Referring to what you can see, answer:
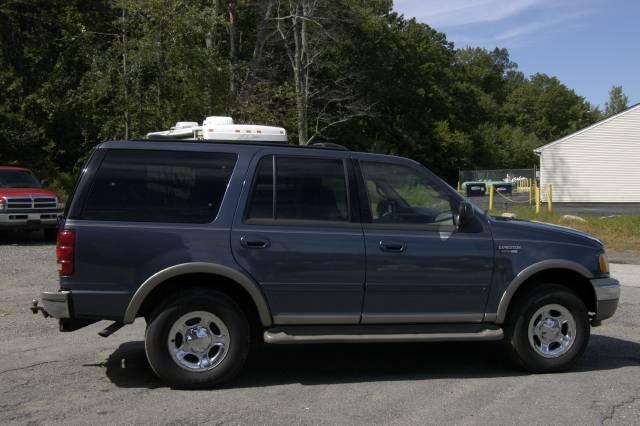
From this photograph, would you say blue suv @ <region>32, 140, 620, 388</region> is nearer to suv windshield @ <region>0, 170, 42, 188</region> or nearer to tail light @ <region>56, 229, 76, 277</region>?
tail light @ <region>56, 229, 76, 277</region>

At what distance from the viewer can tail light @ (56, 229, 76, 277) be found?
516 centimetres

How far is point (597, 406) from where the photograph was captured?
5.15m

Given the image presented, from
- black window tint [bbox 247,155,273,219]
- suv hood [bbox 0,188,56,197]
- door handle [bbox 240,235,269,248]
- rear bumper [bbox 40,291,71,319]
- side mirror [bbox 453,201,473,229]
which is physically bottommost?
rear bumper [bbox 40,291,71,319]

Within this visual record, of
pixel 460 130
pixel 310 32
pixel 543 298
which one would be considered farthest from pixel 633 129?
pixel 543 298

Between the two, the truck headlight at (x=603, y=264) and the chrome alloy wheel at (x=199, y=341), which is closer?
the chrome alloy wheel at (x=199, y=341)

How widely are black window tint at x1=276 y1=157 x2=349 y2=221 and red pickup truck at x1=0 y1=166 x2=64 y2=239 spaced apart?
38.1 feet

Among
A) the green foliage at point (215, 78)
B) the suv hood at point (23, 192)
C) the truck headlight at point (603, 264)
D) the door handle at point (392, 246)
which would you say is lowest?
the truck headlight at point (603, 264)

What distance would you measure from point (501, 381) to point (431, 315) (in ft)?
2.84

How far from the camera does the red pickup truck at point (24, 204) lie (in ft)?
50.0

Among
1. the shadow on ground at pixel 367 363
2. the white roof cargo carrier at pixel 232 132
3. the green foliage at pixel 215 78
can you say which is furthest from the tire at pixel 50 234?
the shadow on ground at pixel 367 363

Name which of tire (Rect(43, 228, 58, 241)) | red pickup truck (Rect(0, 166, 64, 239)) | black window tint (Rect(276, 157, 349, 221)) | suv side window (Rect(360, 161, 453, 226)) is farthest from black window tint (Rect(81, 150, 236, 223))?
tire (Rect(43, 228, 58, 241))

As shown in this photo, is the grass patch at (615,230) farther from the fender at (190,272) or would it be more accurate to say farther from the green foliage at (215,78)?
the fender at (190,272)

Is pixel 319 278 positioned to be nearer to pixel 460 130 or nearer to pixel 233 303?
pixel 233 303

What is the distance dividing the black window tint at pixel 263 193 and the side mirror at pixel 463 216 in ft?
5.16
